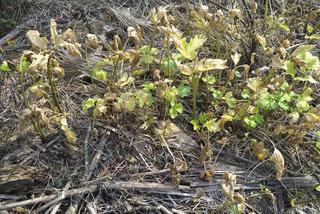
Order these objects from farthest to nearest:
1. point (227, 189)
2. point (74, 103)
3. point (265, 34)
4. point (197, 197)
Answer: point (265, 34), point (74, 103), point (197, 197), point (227, 189)

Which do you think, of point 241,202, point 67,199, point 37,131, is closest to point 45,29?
point 37,131

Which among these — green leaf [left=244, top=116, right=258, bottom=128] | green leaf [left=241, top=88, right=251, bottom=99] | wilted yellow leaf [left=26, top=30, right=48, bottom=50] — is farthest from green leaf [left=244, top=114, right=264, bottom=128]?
Answer: wilted yellow leaf [left=26, top=30, right=48, bottom=50]

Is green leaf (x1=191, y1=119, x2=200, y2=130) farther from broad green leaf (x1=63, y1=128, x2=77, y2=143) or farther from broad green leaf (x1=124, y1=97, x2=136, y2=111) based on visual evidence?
broad green leaf (x1=63, y1=128, x2=77, y2=143)

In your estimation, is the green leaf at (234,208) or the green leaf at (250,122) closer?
the green leaf at (234,208)

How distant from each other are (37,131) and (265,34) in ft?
4.46

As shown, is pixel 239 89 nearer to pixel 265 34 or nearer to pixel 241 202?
pixel 265 34

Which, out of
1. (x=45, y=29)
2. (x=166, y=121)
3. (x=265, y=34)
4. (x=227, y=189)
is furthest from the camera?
(x=45, y=29)

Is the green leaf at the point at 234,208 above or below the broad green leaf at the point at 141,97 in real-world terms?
below

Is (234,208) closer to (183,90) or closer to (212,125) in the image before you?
(212,125)

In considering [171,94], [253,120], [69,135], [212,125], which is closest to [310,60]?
[253,120]

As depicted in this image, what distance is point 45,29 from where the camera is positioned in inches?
95.0

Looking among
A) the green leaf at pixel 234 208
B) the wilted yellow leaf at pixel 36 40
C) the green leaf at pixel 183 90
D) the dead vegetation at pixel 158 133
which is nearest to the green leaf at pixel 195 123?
the dead vegetation at pixel 158 133

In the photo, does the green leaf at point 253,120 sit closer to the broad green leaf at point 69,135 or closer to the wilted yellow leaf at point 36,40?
the broad green leaf at point 69,135

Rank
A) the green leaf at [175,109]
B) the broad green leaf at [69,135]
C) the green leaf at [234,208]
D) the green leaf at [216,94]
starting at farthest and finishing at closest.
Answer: the green leaf at [216,94]
the green leaf at [175,109]
the broad green leaf at [69,135]
the green leaf at [234,208]
